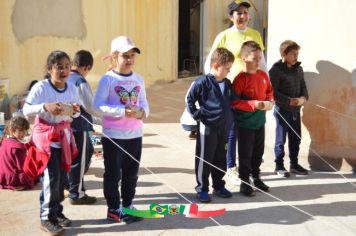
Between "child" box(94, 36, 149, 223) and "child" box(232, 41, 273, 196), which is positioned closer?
"child" box(94, 36, 149, 223)

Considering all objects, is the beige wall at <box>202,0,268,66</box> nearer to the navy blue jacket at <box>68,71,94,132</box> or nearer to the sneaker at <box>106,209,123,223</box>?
the navy blue jacket at <box>68,71,94,132</box>

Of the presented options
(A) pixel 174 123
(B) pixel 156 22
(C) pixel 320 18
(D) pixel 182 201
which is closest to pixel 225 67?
(D) pixel 182 201

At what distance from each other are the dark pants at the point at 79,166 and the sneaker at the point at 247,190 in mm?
1547

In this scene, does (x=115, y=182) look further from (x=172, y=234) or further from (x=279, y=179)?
(x=279, y=179)

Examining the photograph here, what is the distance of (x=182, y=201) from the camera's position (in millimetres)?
4953

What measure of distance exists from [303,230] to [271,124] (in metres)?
2.36

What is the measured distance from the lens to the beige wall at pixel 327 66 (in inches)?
228

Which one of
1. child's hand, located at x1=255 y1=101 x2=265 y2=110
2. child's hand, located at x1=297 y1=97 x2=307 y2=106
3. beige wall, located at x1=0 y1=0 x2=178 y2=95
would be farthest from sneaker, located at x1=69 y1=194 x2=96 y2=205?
beige wall, located at x1=0 y1=0 x2=178 y2=95

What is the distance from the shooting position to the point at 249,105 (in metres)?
4.94

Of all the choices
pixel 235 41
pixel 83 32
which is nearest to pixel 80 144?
pixel 235 41

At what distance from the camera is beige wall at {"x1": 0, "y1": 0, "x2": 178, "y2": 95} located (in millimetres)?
9508

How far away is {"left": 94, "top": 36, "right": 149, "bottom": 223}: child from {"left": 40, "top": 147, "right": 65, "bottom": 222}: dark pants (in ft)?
1.32

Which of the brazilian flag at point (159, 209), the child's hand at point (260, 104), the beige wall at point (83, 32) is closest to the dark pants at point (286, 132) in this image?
the child's hand at point (260, 104)

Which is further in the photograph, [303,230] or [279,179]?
[279,179]
